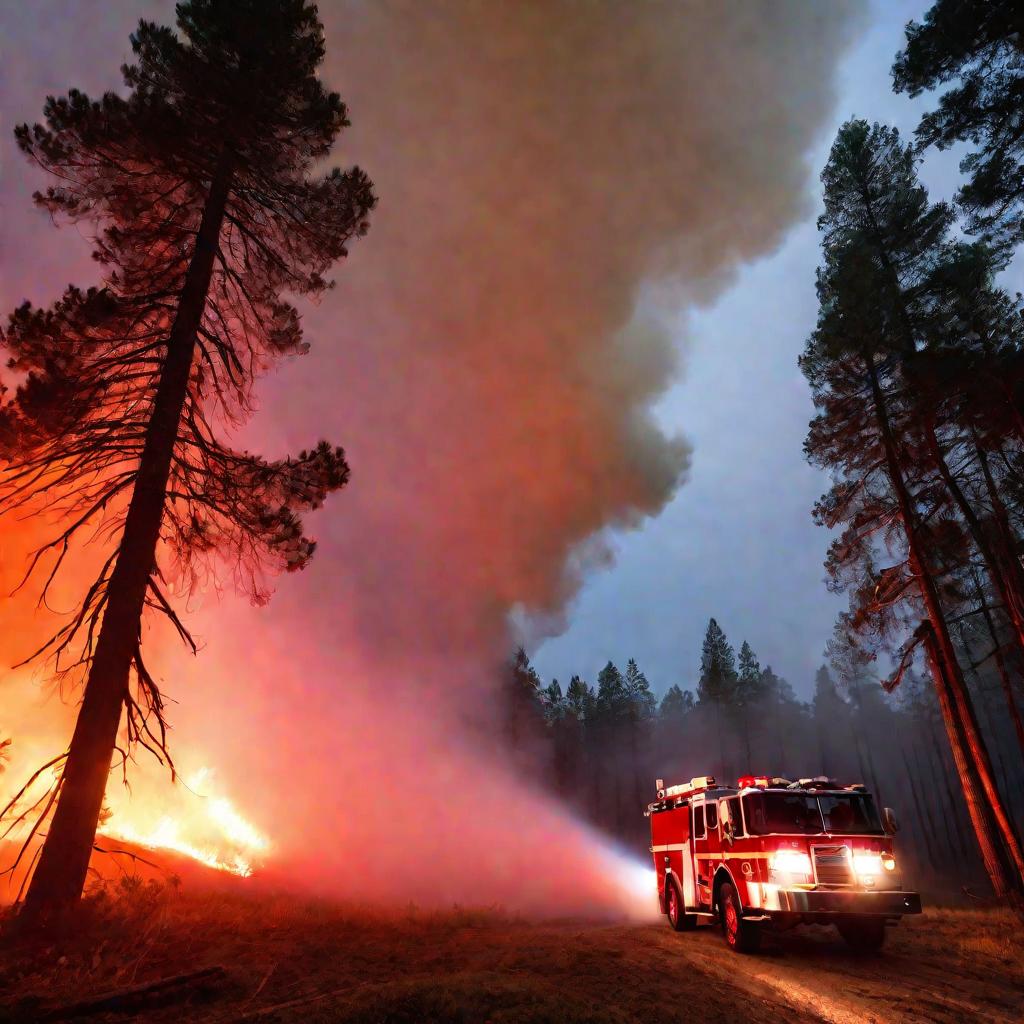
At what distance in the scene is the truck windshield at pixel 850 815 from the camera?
32.4 feet

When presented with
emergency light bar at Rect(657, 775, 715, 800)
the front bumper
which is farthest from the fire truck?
emergency light bar at Rect(657, 775, 715, 800)

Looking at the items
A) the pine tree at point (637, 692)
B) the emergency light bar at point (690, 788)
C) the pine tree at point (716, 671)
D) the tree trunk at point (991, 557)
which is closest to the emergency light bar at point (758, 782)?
the emergency light bar at point (690, 788)

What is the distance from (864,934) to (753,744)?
57.3m

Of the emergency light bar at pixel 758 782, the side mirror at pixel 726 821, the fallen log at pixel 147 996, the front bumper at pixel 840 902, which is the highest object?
the emergency light bar at pixel 758 782

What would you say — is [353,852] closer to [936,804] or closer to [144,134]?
[144,134]

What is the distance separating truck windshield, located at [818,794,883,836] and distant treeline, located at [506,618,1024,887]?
3658 cm

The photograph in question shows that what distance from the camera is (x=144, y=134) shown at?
971 centimetres

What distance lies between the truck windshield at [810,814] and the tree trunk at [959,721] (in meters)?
5.11

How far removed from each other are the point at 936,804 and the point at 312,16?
74535 millimetres

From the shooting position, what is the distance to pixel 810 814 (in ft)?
32.8

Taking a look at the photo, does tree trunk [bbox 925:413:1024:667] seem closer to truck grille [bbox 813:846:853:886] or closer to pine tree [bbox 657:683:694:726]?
truck grille [bbox 813:846:853:886]

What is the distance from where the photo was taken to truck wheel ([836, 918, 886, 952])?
10.1 meters

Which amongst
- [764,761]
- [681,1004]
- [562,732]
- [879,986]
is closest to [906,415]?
[879,986]

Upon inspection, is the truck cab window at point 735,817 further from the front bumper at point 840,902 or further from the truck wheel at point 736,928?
the front bumper at point 840,902
